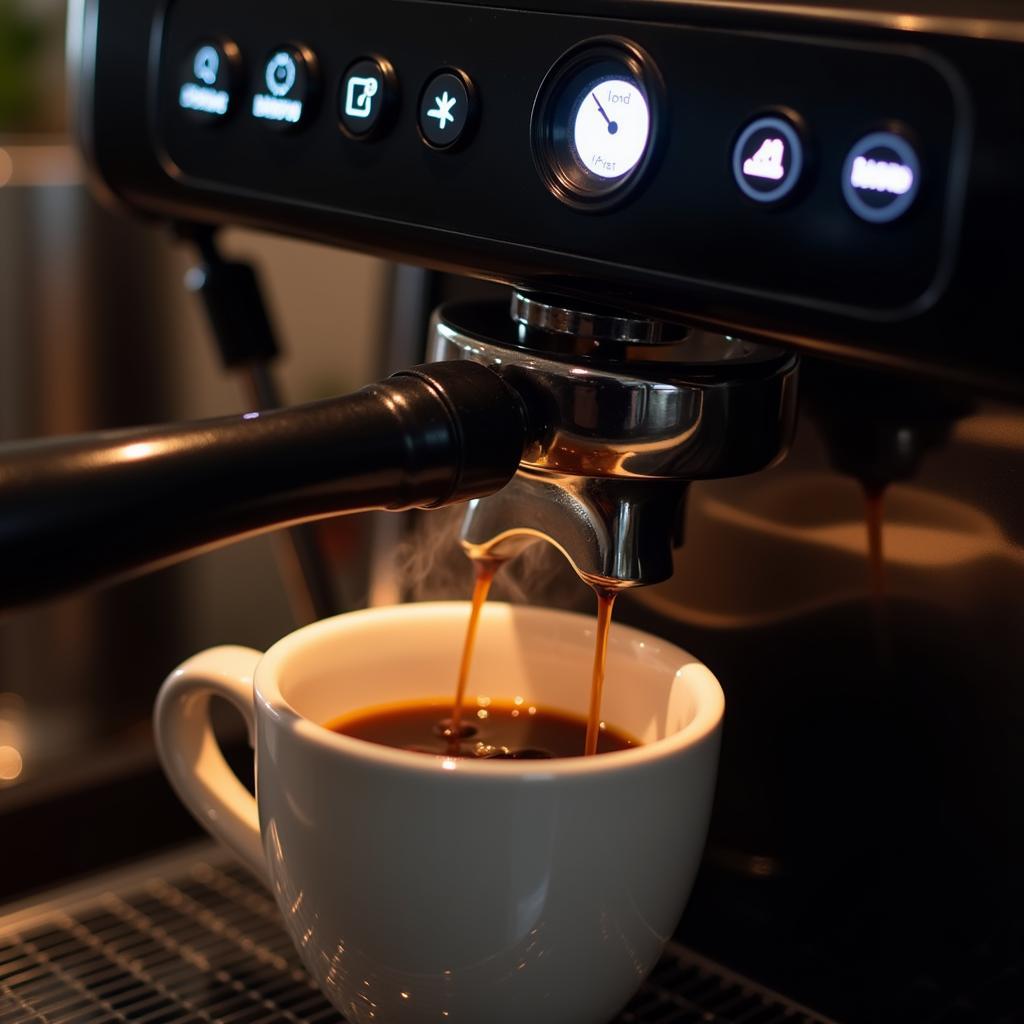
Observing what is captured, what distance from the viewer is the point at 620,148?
0.27 metres

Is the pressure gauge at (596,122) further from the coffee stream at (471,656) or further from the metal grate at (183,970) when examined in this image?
the metal grate at (183,970)

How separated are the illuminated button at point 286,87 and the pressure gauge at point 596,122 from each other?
8cm

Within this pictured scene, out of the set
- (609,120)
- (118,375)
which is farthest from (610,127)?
(118,375)

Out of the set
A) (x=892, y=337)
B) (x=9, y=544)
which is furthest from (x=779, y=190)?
(x=9, y=544)

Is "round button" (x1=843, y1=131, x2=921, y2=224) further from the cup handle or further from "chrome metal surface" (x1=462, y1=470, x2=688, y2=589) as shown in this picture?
the cup handle

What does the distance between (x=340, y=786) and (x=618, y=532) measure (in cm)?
9

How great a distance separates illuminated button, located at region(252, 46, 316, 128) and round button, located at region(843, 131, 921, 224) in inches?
6.0

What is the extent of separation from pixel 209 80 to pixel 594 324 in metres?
0.14

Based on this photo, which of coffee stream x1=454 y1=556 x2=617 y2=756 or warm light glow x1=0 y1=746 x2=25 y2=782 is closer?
coffee stream x1=454 y1=556 x2=617 y2=756

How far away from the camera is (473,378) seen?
28 cm

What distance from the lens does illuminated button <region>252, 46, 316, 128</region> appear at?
336 mm

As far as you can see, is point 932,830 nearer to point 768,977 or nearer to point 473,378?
point 768,977

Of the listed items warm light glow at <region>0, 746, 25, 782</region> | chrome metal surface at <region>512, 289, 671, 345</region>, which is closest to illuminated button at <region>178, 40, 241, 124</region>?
chrome metal surface at <region>512, 289, 671, 345</region>

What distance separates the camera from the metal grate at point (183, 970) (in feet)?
1.19
